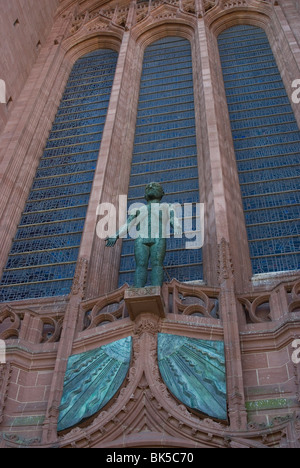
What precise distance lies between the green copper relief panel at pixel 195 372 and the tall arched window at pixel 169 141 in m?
3.11

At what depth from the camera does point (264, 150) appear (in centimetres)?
1823

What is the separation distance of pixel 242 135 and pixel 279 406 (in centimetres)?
1111

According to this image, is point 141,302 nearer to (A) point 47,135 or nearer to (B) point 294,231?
(B) point 294,231

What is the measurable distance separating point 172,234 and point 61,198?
443 cm

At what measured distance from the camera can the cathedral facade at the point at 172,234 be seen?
33.4 feet

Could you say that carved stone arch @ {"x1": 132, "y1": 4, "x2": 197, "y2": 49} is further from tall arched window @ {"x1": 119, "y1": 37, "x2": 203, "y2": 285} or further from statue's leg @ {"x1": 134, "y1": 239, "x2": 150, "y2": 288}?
statue's leg @ {"x1": 134, "y1": 239, "x2": 150, "y2": 288}

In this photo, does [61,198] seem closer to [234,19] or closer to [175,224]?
[175,224]

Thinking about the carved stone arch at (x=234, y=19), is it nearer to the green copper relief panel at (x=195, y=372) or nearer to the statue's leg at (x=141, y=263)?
the statue's leg at (x=141, y=263)

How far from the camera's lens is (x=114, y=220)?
53.0 ft

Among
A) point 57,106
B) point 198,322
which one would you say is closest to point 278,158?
point 198,322

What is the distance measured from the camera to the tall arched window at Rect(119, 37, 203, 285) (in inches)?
611

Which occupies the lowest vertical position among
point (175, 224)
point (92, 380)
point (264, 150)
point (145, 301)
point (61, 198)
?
point (92, 380)

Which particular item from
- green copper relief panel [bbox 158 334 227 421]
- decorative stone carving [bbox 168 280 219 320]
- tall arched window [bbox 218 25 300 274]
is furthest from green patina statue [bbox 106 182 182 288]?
tall arched window [bbox 218 25 300 274]

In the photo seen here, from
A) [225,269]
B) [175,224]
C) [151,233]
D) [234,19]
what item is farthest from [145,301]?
[234,19]
